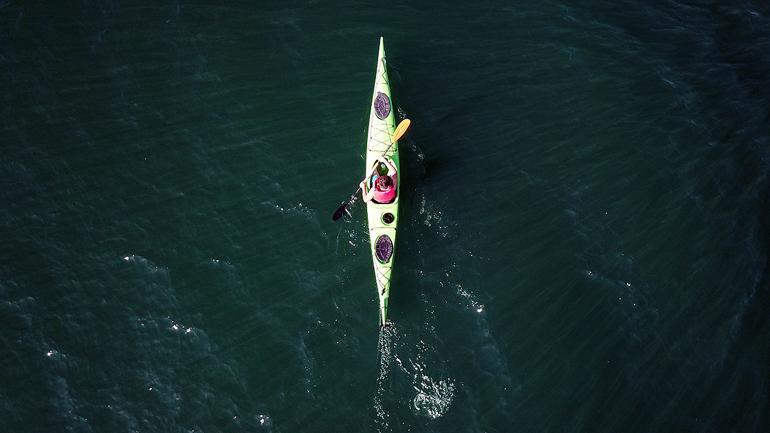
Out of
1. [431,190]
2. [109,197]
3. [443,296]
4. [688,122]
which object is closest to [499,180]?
[431,190]

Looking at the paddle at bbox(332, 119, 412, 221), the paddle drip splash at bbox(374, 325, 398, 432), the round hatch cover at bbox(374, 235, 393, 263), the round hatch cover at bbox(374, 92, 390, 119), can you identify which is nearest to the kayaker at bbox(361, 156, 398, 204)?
the paddle at bbox(332, 119, 412, 221)

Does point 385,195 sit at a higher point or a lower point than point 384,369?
higher

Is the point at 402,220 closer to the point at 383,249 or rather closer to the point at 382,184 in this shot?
the point at 382,184

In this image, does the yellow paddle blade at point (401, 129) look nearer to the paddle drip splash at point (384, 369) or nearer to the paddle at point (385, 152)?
the paddle at point (385, 152)

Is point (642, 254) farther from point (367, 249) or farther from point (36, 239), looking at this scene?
point (36, 239)

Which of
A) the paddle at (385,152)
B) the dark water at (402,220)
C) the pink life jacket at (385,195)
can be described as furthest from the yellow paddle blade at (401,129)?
the pink life jacket at (385,195)

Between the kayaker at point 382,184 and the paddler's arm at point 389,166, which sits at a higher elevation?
the paddler's arm at point 389,166

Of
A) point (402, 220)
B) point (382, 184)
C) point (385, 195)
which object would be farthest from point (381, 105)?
point (402, 220)
